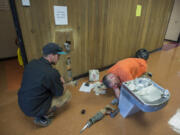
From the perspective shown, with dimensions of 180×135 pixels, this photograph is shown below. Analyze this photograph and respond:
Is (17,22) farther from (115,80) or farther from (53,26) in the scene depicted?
(115,80)

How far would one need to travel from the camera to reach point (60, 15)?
5.74ft

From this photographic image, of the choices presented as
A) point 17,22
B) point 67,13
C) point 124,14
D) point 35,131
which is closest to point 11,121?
point 35,131

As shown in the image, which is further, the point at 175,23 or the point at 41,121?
the point at 175,23

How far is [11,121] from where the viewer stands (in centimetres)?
147

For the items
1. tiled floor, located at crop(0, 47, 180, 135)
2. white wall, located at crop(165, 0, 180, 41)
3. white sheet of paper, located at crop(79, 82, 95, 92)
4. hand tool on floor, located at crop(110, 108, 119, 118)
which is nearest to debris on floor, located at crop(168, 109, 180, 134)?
tiled floor, located at crop(0, 47, 180, 135)

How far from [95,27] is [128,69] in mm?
1059

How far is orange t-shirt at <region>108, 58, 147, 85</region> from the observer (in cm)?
166

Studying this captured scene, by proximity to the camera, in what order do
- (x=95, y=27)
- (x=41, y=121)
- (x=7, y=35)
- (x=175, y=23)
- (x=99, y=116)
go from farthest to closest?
(x=175, y=23) → (x=7, y=35) → (x=95, y=27) → (x=99, y=116) → (x=41, y=121)

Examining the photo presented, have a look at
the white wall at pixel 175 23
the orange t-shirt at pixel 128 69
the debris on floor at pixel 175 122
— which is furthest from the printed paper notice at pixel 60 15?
the white wall at pixel 175 23

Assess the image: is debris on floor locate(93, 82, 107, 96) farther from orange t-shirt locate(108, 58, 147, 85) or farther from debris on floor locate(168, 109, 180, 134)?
debris on floor locate(168, 109, 180, 134)

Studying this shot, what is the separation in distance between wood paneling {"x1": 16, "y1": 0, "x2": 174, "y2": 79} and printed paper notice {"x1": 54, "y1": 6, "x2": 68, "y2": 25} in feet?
0.18

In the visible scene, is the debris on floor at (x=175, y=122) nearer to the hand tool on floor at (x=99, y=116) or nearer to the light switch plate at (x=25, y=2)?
the hand tool on floor at (x=99, y=116)

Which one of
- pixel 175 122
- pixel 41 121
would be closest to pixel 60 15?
→ pixel 41 121

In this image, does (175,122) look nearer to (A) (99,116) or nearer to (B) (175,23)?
(A) (99,116)
